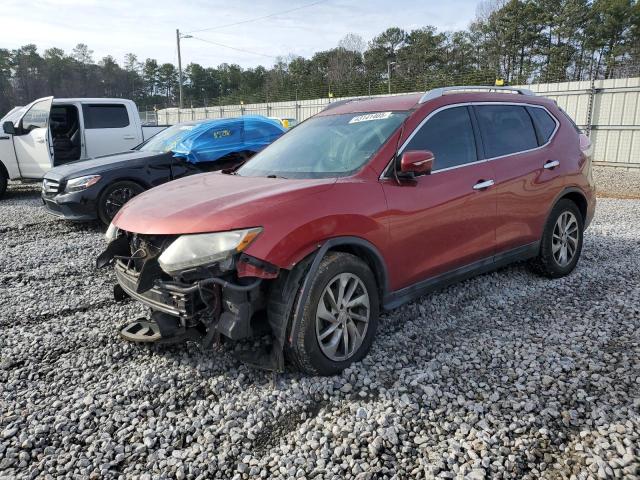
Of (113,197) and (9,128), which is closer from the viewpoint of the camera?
(113,197)

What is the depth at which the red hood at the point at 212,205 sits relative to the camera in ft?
9.39

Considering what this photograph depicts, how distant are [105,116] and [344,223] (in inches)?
360

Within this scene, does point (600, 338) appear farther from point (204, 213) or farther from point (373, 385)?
point (204, 213)

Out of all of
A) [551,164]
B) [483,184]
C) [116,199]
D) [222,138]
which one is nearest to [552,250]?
[551,164]

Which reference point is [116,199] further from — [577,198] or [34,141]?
[577,198]

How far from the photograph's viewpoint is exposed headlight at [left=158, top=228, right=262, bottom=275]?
276 centimetres

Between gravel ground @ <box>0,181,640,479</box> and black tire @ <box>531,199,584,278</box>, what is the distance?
16.0 inches

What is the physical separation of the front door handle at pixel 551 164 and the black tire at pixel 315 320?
93.4 inches

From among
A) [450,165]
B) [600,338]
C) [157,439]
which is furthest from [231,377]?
[600,338]

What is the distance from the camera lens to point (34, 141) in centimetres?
1016

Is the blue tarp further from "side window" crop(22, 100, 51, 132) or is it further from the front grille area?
"side window" crop(22, 100, 51, 132)

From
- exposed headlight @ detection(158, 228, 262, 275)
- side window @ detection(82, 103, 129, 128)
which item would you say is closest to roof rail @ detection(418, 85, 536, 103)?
exposed headlight @ detection(158, 228, 262, 275)

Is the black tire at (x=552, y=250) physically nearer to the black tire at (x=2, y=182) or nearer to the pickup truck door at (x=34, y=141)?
the pickup truck door at (x=34, y=141)

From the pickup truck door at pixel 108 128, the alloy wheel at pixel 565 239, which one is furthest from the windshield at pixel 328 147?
the pickup truck door at pixel 108 128
